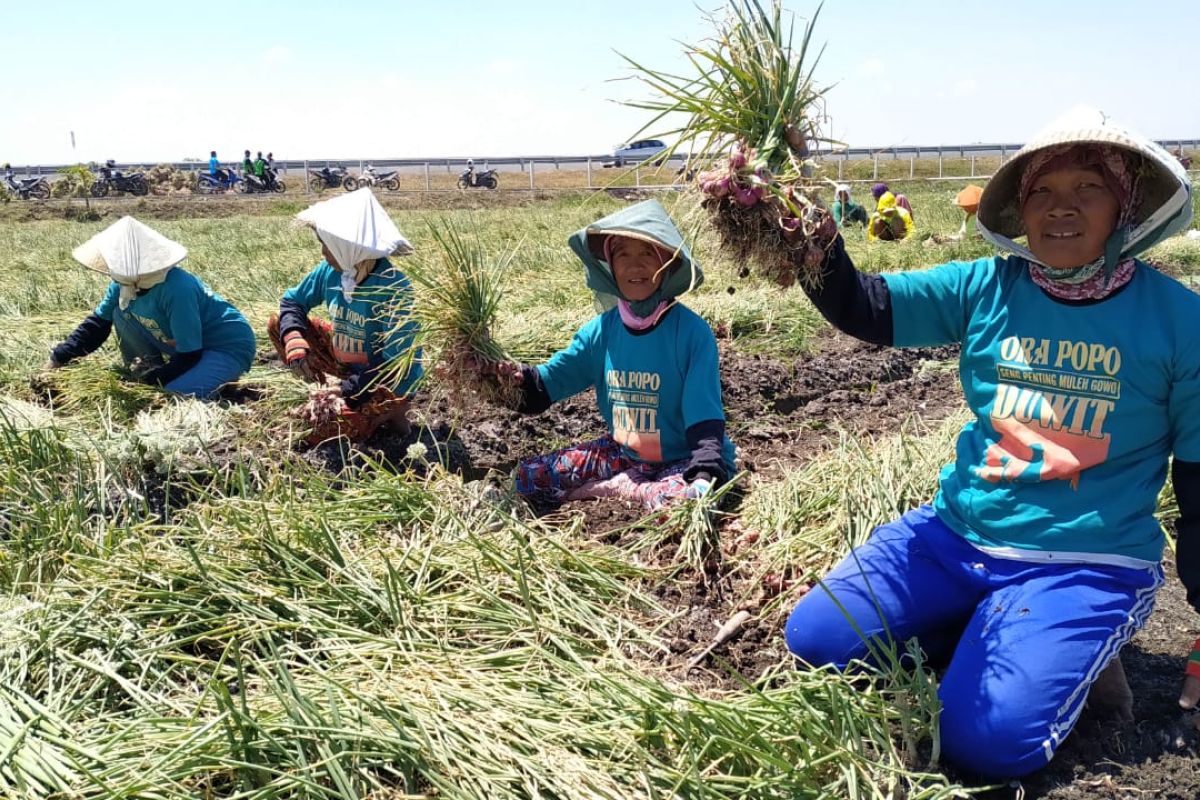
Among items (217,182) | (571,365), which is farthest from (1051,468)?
(217,182)

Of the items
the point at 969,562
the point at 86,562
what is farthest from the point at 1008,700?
the point at 86,562

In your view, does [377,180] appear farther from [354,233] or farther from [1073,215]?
[1073,215]

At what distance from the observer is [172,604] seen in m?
2.03

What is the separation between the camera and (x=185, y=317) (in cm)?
390

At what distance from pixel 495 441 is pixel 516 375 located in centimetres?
84

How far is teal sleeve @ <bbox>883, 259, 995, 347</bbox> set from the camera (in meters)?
2.18

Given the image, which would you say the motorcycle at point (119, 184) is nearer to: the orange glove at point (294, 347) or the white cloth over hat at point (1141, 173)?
the orange glove at point (294, 347)

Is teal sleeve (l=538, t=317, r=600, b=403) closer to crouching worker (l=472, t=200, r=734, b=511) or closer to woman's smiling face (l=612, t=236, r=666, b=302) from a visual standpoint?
crouching worker (l=472, t=200, r=734, b=511)

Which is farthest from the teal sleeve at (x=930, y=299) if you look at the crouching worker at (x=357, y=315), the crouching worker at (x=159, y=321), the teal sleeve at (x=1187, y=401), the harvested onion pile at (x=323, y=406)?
the crouching worker at (x=159, y=321)

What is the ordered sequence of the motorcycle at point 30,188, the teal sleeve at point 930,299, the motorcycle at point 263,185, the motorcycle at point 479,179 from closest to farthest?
1. the teal sleeve at point 930,299
2. the motorcycle at point 30,188
3. the motorcycle at point 479,179
4. the motorcycle at point 263,185

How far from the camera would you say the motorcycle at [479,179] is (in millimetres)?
24016

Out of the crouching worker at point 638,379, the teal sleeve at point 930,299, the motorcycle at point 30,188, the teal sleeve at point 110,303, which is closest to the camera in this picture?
the teal sleeve at point 930,299

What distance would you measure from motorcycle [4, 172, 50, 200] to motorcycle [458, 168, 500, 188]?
407 inches

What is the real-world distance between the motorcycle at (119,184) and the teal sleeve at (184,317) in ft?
75.6
